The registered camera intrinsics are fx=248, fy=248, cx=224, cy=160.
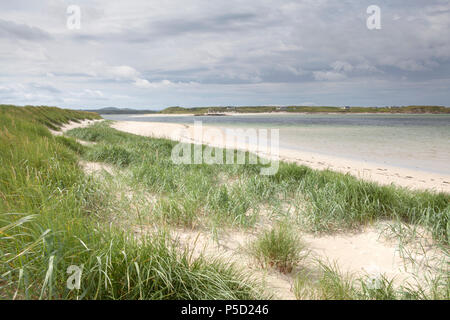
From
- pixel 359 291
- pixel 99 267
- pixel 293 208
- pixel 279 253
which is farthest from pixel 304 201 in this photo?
pixel 99 267

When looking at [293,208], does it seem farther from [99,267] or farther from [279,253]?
[99,267]

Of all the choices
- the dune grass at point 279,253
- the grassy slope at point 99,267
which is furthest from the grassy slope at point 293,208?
the grassy slope at point 99,267

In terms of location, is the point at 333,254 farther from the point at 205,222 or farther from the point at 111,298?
the point at 111,298

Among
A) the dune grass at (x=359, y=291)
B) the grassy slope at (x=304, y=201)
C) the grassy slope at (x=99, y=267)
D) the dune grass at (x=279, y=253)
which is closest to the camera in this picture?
the grassy slope at (x=99, y=267)

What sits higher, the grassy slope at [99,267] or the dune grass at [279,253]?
the grassy slope at [99,267]

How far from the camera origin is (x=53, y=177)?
4.11 meters

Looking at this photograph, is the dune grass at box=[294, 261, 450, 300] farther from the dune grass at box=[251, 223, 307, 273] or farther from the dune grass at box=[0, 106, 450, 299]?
the dune grass at box=[251, 223, 307, 273]

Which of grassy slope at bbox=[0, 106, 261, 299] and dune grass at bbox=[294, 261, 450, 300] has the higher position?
grassy slope at bbox=[0, 106, 261, 299]

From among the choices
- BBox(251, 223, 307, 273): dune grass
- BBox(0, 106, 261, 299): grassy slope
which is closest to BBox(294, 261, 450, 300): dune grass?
BBox(251, 223, 307, 273): dune grass

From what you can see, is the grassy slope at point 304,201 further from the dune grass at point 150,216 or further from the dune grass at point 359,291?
the dune grass at point 359,291

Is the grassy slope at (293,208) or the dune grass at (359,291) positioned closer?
the dune grass at (359,291)

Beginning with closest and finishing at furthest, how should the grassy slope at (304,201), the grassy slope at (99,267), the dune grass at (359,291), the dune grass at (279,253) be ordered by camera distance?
the grassy slope at (99,267) < the dune grass at (359,291) < the dune grass at (279,253) < the grassy slope at (304,201)

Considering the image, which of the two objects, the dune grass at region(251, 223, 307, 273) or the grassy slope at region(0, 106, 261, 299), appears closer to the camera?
the grassy slope at region(0, 106, 261, 299)

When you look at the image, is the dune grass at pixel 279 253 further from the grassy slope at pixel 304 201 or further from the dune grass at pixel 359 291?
the grassy slope at pixel 304 201
